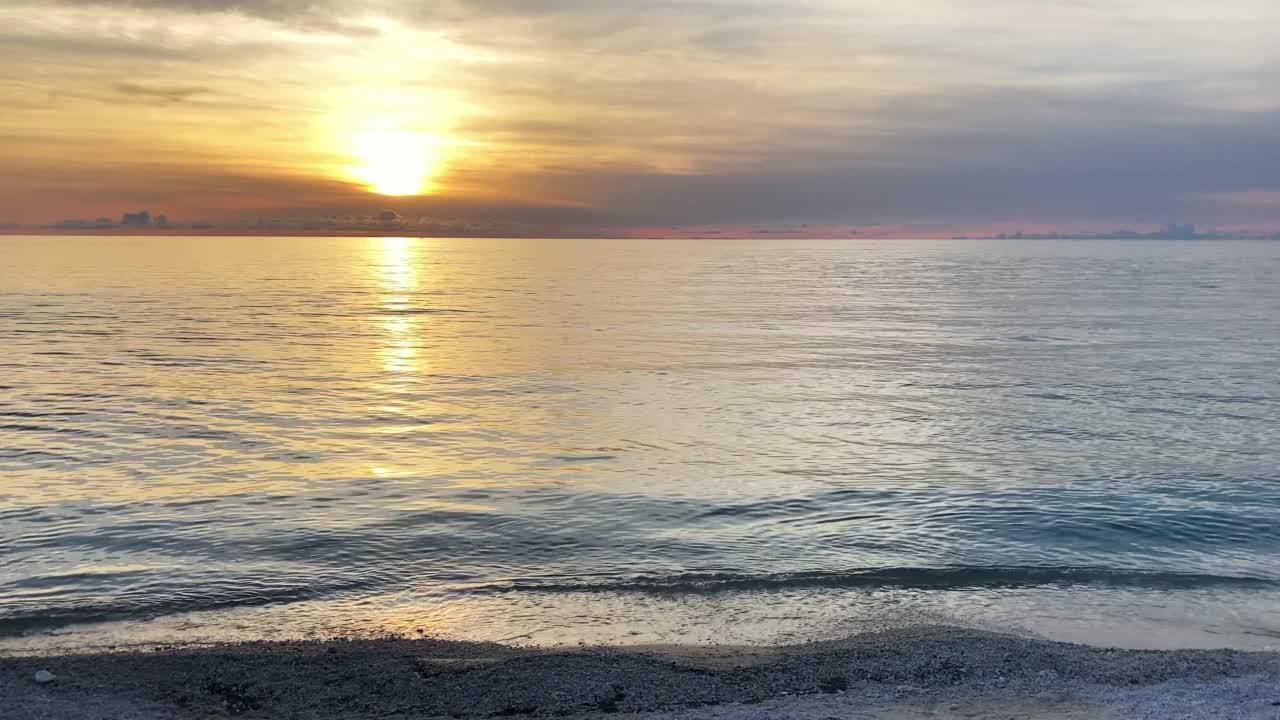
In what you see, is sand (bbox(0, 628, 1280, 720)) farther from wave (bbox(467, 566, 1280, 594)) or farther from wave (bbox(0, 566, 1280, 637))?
wave (bbox(467, 566, 1280, 594))

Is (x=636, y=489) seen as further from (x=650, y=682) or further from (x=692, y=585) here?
(x=650, y=682)

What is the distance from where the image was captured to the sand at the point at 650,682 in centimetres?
1201

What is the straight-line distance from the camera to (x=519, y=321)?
75875 millimetres

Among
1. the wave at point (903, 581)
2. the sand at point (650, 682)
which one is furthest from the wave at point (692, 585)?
the sand at point (650, 682)

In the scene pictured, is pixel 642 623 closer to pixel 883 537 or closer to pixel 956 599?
pixel 956 599

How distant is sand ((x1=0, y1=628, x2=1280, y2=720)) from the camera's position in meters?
12.0

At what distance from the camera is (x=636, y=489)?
25.2m

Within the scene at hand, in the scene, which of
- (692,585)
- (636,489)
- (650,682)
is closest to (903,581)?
(692,585)

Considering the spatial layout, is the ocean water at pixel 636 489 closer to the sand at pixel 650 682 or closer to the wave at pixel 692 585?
the wave at pixel 692 585

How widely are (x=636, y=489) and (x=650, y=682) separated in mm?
12270

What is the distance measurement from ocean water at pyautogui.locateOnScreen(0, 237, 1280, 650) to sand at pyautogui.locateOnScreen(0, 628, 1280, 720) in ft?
4.92

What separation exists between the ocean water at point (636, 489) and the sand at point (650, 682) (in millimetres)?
1501

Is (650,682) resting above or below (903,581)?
above

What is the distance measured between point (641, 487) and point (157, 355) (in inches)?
1390
